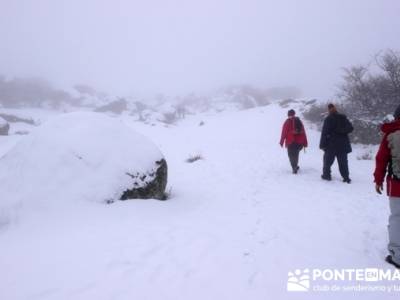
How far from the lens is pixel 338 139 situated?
25.7 ft

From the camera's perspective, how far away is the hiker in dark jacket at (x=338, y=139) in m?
7.75

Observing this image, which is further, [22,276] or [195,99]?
[195,99]

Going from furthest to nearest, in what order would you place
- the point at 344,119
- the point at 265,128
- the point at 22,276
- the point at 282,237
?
1. the point at 265,128
2. the point at 344,119
3. the point at 282,237
4. the point at 22,276

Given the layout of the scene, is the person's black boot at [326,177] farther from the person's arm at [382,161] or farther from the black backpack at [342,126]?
the person's arm at [382,161]

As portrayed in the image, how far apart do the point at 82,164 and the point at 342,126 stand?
6.56 metres

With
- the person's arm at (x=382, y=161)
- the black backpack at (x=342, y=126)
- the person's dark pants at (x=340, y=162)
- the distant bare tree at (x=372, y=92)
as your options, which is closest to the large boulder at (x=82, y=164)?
the person's arm at (x=382, y=161)

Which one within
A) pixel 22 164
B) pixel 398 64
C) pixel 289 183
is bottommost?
pixel 289 183

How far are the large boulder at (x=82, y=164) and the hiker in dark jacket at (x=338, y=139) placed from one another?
4.55m

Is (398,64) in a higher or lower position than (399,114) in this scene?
higher

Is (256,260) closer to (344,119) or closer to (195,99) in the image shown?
(344,119)

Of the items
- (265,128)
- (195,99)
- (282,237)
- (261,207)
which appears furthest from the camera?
(195,99)

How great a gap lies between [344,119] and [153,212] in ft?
18.6

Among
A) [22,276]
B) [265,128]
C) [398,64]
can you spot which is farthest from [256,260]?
[265,128]

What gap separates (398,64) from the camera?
13195 mm
